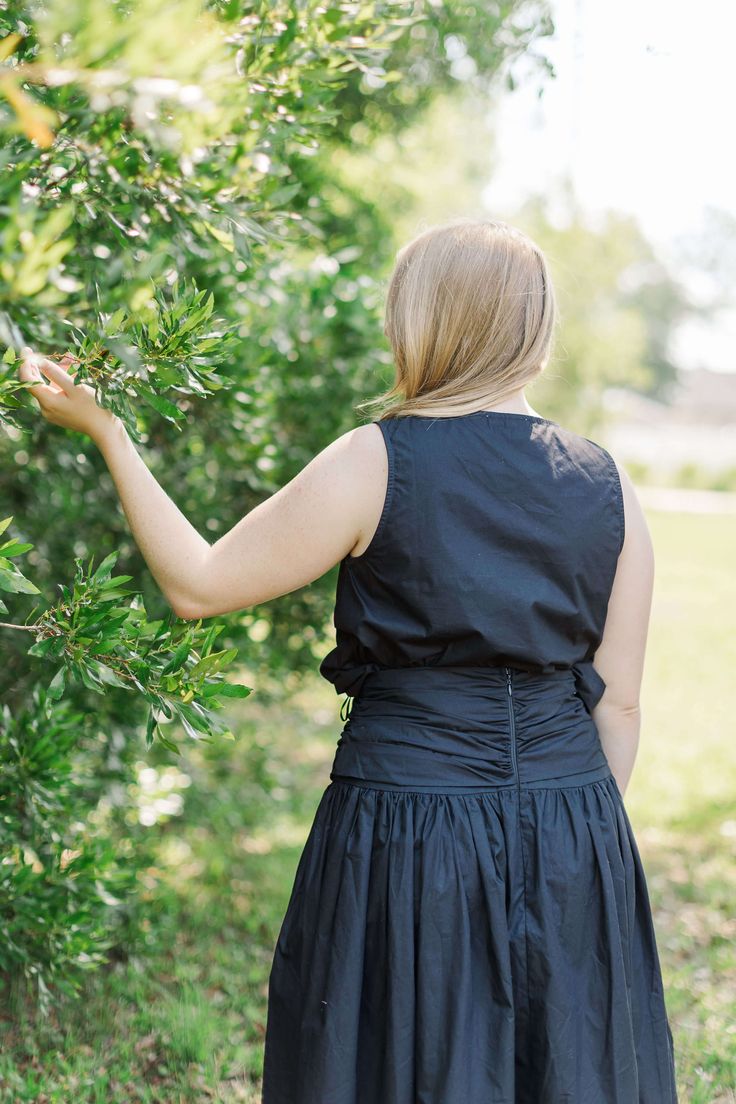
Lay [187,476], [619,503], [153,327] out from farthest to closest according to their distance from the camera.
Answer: [187,476], [619,503], [153,327]

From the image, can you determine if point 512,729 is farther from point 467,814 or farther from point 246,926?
point 246,926

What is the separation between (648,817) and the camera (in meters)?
5.95

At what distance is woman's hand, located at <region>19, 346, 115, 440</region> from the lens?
1790mm

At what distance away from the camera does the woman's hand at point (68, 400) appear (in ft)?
5.87

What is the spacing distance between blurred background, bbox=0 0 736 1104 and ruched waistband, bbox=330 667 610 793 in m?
0.36

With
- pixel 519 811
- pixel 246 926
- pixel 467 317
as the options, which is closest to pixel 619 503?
pixel 467 317

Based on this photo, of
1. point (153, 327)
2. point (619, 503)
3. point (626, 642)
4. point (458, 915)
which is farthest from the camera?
point (626, 642)

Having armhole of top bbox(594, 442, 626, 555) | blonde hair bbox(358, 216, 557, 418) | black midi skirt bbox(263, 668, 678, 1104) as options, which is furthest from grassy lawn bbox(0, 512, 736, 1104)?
blonde hair bbox(358, 216, 557, 418)

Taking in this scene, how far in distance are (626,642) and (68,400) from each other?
4.21 feet

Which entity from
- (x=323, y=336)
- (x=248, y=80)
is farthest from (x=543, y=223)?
(x=248, y=80)

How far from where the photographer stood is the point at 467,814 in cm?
205

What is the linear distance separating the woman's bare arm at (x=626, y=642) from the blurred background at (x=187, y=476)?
1.90 ft

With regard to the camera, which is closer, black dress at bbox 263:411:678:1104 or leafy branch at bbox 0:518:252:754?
leafy branch at bbox 0:518:252:754

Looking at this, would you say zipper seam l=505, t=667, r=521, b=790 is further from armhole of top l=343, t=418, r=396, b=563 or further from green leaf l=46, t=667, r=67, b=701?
green leaf l=46, t=667, r=67, b=701
